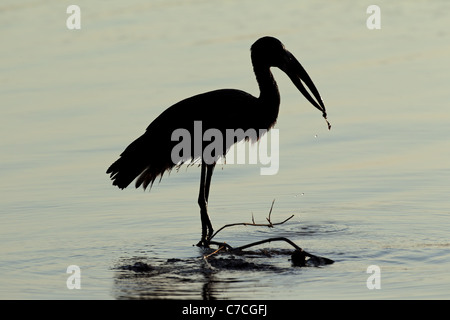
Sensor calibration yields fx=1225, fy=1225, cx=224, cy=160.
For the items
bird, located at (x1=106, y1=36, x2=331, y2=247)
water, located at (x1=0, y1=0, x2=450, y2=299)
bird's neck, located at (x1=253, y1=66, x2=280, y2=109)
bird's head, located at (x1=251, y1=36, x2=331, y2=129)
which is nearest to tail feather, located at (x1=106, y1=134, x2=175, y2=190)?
bird, located at (x1=106, y1=36, x2=331, y2=247)

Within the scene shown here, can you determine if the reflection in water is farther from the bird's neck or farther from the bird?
the bird's neck

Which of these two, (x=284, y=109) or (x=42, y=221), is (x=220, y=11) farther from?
(x=42, y=221)

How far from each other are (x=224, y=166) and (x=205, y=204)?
2013mm

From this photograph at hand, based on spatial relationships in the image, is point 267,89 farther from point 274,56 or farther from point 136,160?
point 136,160

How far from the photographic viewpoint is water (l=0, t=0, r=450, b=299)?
9.67 meters

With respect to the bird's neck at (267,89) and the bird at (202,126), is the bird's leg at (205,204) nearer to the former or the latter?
the bird at (202,126)

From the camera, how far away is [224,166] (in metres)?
13.3

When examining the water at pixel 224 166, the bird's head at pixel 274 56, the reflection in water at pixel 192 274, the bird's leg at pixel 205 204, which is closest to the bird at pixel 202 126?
the bird's leg at pixel 205 204

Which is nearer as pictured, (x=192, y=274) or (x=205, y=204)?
(x=192, y=274)

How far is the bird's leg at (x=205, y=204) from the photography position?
10902mm

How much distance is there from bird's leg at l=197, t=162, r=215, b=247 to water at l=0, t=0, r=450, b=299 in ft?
0.55

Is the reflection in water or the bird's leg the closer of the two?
the reflection in water

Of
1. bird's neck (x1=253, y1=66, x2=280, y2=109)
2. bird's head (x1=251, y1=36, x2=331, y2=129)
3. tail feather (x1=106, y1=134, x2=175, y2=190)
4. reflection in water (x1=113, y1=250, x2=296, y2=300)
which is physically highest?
bird's head (x1=251, y1=36, x2=331, y2=129)

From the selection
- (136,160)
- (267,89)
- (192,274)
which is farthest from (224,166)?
(192,274)
